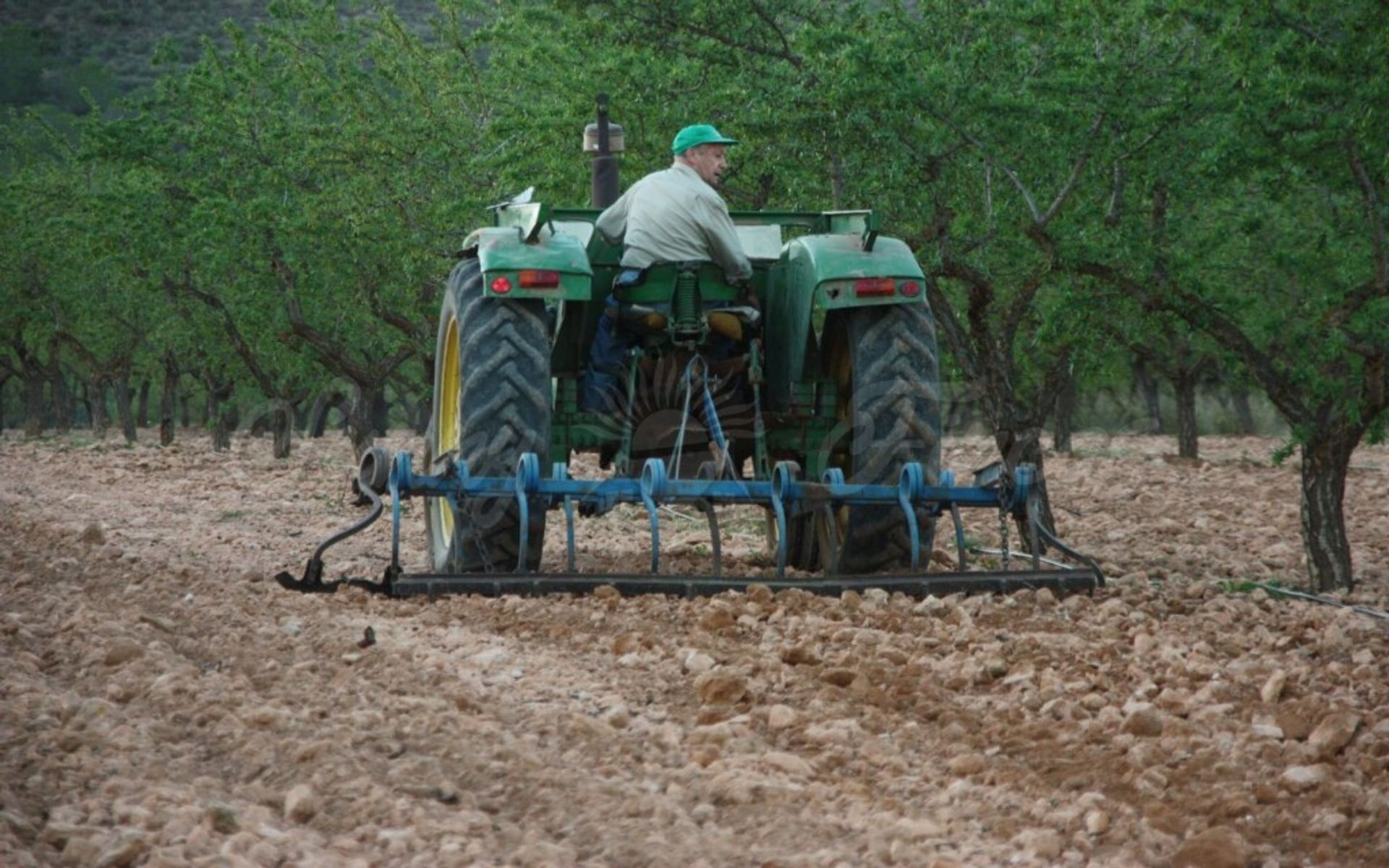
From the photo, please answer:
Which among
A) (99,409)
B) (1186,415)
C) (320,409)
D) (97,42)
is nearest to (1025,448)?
(1186,415)

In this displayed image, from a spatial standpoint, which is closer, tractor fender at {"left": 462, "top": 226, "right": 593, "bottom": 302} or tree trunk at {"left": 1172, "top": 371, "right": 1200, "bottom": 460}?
tractor fender at {"left": 462, "top": 226, "right": 593, "bottom": 302}

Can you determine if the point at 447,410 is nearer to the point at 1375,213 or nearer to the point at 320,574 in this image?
the point at 320,574

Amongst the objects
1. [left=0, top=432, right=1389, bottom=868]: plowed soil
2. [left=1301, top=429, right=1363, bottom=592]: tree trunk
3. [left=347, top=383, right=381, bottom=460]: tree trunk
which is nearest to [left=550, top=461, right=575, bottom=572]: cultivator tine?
[left=0, top=432, right=1389, bottom=868]: plowed soil

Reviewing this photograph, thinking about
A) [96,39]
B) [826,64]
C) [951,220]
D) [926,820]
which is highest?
[96,39]

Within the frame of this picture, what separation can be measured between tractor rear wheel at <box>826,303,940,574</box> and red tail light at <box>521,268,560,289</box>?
1.40 metres

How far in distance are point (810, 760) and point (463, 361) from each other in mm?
3598

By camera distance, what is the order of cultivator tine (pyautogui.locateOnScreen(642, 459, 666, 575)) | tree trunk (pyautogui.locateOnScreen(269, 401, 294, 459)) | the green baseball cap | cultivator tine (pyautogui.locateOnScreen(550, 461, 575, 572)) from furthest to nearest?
tree trunk (pyautogui.locateOnScreen(269, 401, 294, 459)), the green baseball cap, cultivator tine (pyautogui.locateOnScreen(550, 461, 575, 572)), cultivator tine (pyautogui.locateOnScreen(642, 459, 666, 575))

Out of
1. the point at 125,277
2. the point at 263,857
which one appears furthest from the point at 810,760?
the point at 125,277

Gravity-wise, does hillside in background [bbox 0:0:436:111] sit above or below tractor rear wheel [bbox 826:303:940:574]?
above

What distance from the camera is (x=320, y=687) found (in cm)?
471

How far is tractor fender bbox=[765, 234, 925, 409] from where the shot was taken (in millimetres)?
7332

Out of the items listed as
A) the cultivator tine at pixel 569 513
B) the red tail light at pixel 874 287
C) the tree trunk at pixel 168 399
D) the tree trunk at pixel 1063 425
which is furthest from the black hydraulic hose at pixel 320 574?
the tree trunk at pixel 168 399

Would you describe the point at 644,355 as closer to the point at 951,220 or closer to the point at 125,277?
the point at 951,220

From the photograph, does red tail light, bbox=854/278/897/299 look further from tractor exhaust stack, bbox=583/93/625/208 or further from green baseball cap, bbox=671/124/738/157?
tractor exhaust stack, bbox=583/93/625/208
